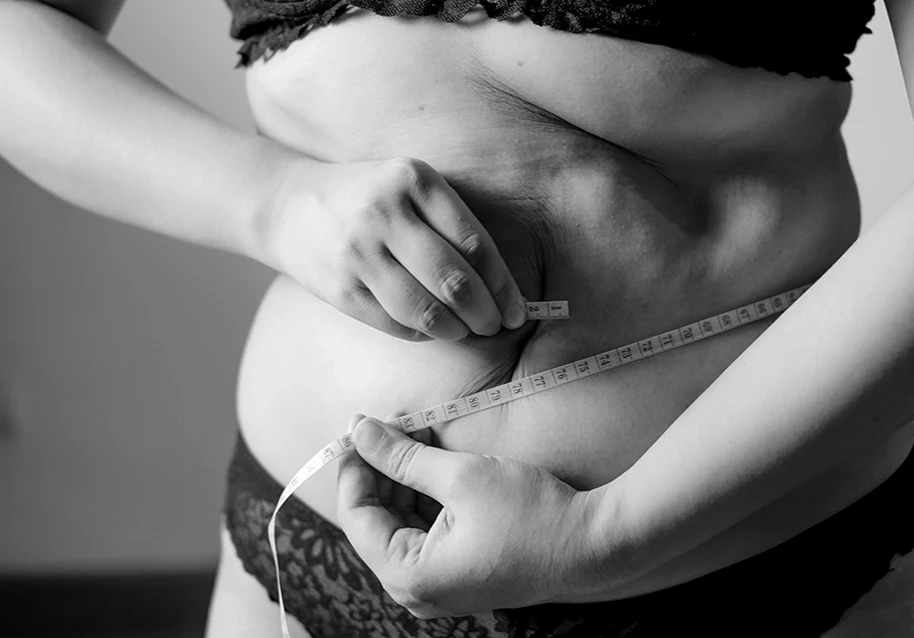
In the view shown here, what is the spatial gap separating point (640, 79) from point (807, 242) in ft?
0.75

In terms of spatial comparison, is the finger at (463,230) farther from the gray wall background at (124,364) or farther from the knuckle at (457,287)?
the gray wall background at (124,364)

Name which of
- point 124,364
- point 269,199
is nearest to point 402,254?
point 269,199

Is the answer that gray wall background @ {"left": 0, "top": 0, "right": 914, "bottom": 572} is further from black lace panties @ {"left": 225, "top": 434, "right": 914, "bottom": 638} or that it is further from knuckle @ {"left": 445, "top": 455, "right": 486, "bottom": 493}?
→ knuckle @ {"left": 445, "top": 455, "right": 486, "bottom": 493}

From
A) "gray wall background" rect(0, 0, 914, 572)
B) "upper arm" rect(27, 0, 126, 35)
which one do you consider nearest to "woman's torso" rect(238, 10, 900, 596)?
"upper arm" rect(27, 0, 126, 35)

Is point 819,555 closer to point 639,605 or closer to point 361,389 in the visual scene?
point 639,605

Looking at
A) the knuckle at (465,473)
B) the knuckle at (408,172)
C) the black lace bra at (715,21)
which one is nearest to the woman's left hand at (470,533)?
the knuckle at (465,473)

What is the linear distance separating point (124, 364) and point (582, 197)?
1643 mm

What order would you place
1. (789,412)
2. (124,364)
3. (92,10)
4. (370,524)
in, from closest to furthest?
(789,412), (370,524), (92,10), (124,364)

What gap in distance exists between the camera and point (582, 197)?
31.2 inches

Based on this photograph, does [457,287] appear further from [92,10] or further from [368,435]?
[92,10]

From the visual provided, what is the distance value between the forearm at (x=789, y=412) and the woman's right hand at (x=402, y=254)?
18cm

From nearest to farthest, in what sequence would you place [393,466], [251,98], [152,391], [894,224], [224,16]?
[894,224] → [393,466] → [251,98] → [224,16] → [152,391]

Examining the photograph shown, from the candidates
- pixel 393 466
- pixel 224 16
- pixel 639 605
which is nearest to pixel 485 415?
pixel 393 466

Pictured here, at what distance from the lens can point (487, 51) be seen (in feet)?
2.57
